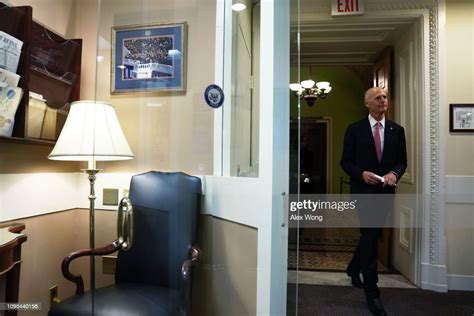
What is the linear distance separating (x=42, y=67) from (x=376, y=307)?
2421 mm

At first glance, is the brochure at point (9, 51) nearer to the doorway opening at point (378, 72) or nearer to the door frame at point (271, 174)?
the door frame at point (271, 174)

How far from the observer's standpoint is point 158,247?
1.43m

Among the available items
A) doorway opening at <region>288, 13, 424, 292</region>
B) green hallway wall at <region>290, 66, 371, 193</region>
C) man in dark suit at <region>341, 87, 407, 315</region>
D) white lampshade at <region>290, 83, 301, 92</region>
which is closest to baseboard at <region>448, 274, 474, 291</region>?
doorway opening at <region>288, 13, 424, 292</region>

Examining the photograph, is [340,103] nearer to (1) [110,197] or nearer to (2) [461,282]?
(2) [461,282]

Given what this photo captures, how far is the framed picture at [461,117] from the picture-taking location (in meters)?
2.19

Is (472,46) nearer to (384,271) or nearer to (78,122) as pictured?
(384,271)

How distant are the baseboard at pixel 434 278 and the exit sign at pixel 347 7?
2090 mm

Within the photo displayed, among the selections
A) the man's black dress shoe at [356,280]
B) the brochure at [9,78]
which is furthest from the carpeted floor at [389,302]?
the brochure at [9,78]

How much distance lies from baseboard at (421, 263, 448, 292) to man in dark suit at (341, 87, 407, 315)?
2.09 feet

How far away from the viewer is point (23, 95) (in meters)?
1.32

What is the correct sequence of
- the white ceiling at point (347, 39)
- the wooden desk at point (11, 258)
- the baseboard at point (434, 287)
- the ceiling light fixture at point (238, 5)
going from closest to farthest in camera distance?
the wooden desk at point (11, 258), the ceiling light fixture at point (238, 5), the baseboard at point (434, 287), the white ceiling at point (347, 39)

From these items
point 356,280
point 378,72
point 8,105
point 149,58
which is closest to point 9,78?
point 8,105

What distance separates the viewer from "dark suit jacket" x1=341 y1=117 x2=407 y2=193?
192 cm

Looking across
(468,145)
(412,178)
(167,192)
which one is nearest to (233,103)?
(167,192)
